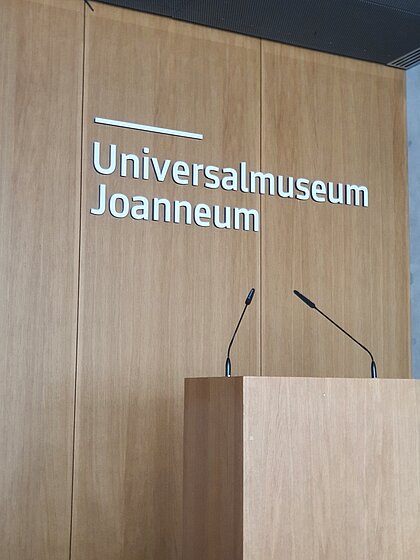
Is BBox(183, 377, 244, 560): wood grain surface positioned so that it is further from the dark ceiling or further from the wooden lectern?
the dark ceiling

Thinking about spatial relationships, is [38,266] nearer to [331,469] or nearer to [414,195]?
[331,469]

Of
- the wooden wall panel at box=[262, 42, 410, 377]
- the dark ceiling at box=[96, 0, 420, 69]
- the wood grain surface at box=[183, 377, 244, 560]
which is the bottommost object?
the wood grain surface at box=[183, 377, 244, 560]

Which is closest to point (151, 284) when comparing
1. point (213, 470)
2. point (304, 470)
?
point (213, 470)

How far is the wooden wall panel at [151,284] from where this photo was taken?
4.44 meters

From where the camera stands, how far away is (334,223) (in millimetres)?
5289

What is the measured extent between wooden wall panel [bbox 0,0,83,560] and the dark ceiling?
0.51m

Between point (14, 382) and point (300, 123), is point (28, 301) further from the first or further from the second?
point (300, 123)

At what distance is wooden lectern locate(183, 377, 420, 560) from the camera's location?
311cm

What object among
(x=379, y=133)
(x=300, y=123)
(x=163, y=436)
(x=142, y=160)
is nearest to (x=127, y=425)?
(x=163, y=436)

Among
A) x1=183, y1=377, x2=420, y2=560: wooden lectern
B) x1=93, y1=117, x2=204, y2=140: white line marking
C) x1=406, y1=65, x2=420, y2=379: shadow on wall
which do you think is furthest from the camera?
x1=406, y1=65, x2=420, y2=379: shadow on wall

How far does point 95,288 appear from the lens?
14.8 feet

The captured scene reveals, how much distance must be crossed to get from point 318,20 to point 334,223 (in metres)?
1.23

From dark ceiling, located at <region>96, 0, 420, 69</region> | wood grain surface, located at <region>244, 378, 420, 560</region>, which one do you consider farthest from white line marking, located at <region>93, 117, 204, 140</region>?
wood grain surface, located at <region>244, 378, 420, 560</region>

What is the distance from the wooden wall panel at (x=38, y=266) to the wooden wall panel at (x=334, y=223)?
121 centimetres
